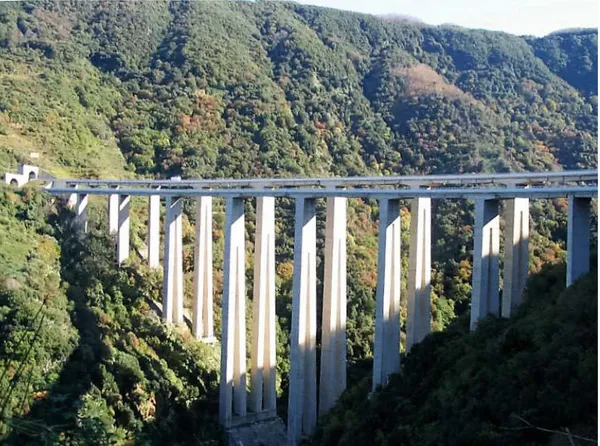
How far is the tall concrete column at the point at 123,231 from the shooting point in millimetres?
32141

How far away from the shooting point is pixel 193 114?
51969 millimetres

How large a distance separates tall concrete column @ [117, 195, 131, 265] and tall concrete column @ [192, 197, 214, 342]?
5.21 m

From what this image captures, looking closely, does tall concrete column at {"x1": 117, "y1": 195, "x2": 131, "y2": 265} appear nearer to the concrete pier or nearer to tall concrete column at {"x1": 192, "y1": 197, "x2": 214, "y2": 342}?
the concrete pier

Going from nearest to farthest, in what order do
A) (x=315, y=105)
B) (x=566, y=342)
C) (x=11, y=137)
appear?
(x=566, y=342)
(x=11, y=137)
(x=315, y=105)

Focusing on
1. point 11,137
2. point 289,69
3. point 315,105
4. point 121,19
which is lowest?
point 11,137

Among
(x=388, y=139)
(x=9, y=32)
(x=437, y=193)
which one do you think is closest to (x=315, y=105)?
(x=388, y=139)

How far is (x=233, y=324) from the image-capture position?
2508 cm

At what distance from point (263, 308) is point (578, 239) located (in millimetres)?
11306

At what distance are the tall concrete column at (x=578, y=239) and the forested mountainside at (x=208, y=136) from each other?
11.6 m

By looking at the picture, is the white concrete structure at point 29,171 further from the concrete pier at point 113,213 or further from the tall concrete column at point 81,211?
the concrete pier at point 113,213

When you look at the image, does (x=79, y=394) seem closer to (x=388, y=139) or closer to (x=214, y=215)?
(x=214, y=215)

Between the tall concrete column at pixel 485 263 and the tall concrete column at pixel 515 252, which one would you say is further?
the tall concrete column at pixel 515 252

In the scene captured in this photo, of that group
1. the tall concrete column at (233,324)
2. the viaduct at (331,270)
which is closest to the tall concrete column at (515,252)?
the viaduct at (331,270)

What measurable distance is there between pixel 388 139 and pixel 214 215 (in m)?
19.1
